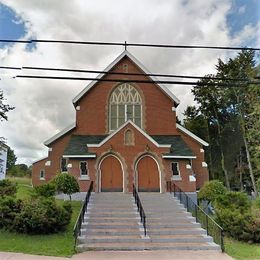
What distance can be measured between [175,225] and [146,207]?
124 inches

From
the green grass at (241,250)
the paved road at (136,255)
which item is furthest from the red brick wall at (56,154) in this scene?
the green grass at (241,250)

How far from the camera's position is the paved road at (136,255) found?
34.6ft

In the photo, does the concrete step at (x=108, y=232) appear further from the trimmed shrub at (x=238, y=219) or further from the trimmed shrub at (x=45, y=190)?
the trimmed shrub at (x=45, y=190)

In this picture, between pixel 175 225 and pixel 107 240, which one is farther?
pixel 175 225

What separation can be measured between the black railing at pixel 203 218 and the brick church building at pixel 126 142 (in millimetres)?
905

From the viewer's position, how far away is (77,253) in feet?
37.6

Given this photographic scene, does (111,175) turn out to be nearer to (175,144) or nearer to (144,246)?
(175,144)

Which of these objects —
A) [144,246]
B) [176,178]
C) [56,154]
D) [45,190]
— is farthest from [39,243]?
[56,154]

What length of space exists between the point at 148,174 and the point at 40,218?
455 inches

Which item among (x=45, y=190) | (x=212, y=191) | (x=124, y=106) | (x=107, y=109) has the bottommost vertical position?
(x=212, y=191)

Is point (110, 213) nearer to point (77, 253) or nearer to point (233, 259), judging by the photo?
point (77, 253)

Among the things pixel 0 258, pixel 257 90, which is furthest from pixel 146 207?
pixel 257 90

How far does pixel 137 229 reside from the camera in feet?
46.1

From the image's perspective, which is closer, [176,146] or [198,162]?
[176,146]
